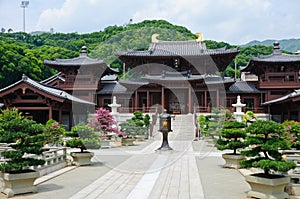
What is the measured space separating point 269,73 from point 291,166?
96.3ft

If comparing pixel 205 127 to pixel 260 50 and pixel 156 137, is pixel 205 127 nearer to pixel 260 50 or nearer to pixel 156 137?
pixel 156 137

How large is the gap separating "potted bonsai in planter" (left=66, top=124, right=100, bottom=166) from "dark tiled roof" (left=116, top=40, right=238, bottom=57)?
2278 centimetres

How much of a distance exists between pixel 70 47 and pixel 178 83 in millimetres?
49231

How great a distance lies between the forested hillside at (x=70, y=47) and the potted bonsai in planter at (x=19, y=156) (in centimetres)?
3519

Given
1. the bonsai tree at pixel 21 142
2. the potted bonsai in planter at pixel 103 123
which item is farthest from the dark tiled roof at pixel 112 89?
the bonsai tree at pixel 21 142

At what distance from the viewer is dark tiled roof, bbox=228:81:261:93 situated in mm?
36844

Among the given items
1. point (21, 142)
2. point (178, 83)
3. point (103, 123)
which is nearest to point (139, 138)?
point (103, 123)

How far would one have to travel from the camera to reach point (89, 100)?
3775 cm

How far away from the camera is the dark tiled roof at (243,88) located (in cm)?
3684

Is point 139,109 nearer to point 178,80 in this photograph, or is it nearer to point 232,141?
point 178,80

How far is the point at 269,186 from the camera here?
811cm

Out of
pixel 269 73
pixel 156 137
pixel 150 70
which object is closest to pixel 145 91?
pixel 150 70

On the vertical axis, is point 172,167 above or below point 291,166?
below

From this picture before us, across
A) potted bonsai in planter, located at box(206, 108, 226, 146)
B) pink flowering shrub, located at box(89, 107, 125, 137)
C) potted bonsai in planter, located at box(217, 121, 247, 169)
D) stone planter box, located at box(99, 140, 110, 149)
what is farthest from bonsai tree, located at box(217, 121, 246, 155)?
stone planter box, located at box(99, 140, 110, 149)
